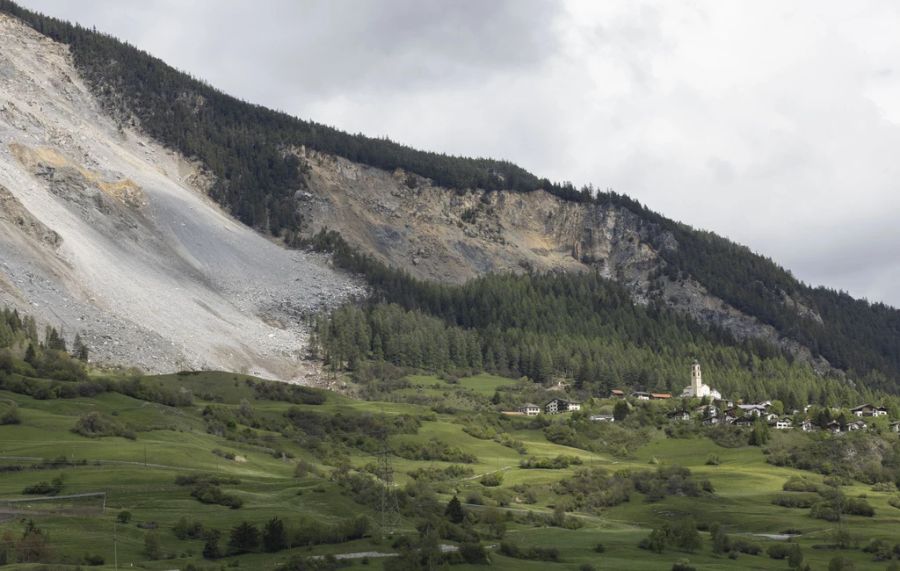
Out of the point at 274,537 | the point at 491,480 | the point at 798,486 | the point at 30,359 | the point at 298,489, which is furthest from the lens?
the point at 30,359

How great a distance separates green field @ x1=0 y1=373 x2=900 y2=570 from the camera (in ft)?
329

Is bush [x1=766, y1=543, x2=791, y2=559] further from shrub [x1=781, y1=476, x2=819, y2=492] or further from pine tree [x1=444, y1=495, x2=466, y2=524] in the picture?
shrub [x1=781, y1=476, x2=819, y2=492]

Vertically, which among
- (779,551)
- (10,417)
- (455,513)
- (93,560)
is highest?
(10,417)

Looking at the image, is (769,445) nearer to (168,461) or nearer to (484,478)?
(484,478)

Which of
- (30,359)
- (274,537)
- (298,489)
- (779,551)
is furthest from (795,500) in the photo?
(30,359)

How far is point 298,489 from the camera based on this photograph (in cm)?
12725

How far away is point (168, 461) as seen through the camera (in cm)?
13725

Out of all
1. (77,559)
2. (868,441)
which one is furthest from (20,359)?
(868,441)

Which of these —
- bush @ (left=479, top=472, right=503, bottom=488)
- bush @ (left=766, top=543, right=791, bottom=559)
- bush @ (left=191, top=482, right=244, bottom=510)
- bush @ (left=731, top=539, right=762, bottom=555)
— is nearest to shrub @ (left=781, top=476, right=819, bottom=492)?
bush @ (left=479, top=472, right=503, bottom=488)

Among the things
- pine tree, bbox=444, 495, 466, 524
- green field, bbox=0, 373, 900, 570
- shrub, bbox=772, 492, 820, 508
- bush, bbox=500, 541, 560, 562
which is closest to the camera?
green field, bbox=0, 373, 900, 570

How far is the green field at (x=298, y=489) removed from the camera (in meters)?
100

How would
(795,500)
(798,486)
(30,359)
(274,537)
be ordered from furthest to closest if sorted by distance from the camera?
(30,359) < (798,486) < (795,500) < (274,537)

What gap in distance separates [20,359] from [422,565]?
113256 mm

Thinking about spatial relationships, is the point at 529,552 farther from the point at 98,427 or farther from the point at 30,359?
the point at 30,359
